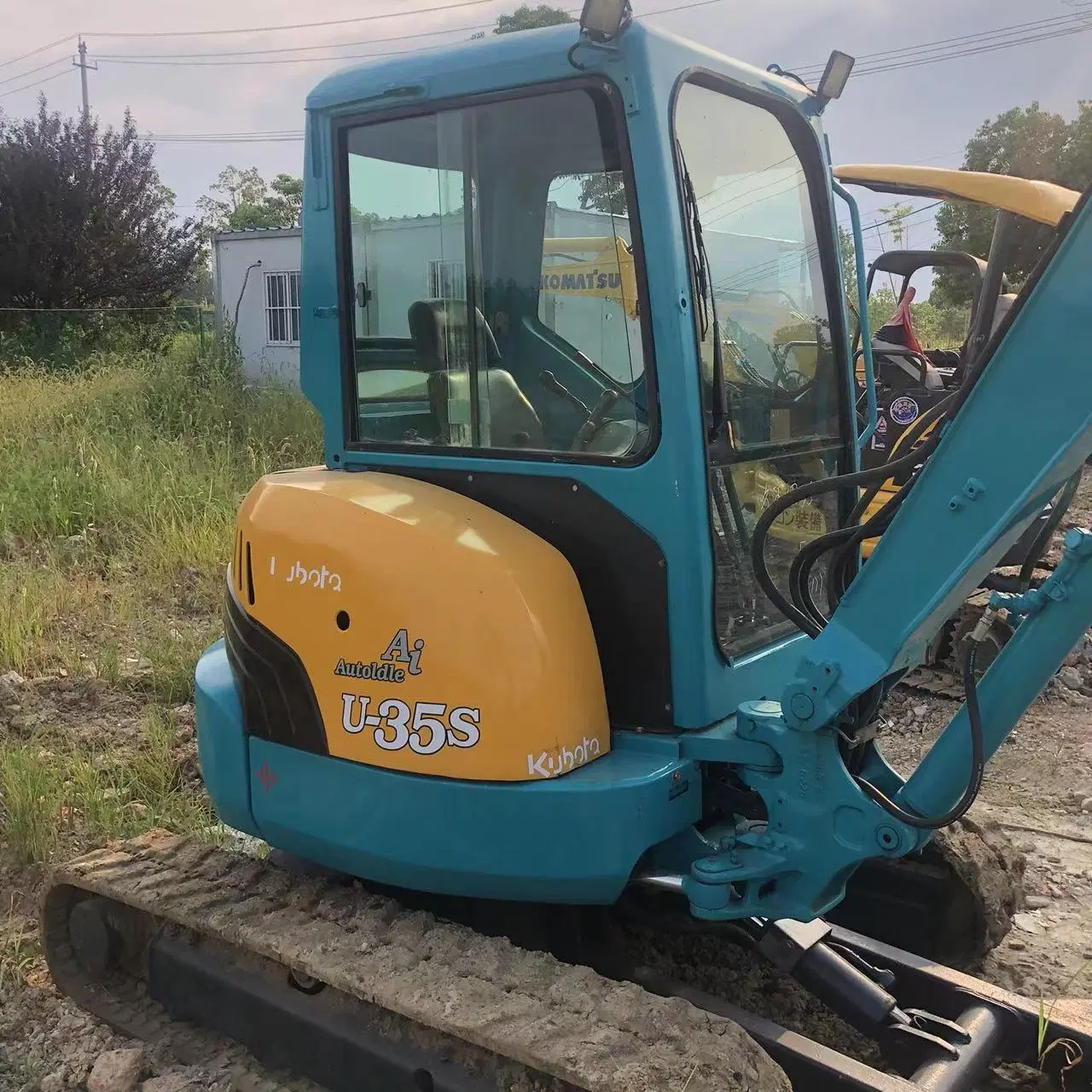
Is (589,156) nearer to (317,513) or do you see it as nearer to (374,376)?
(374,376)

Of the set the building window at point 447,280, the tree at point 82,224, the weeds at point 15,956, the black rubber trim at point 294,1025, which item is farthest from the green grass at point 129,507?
the tree at point 82,224

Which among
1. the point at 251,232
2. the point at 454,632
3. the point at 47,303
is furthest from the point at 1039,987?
the point at 47,303

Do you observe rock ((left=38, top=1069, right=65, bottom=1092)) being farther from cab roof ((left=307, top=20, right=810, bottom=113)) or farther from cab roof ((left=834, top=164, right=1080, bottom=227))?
cab roof ((left=834, top=164, right=1080, bottom=227))

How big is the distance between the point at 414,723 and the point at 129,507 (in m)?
5.65

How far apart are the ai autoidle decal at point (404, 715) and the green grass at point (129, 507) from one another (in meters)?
3.03

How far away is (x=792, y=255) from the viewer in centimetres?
291

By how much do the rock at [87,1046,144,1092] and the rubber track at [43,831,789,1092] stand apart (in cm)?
16

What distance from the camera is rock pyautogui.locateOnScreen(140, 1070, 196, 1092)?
101 inches

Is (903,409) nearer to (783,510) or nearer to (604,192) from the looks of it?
(783,510)

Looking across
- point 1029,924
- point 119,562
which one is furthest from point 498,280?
point 119,562

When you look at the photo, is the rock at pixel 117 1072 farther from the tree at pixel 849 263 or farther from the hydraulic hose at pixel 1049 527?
the tree at pixel 849 263

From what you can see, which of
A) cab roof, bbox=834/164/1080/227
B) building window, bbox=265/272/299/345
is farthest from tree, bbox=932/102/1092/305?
cab roof, bbox=834/164/1080/227

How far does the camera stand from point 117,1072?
2627 mm

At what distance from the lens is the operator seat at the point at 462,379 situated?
263 cm
